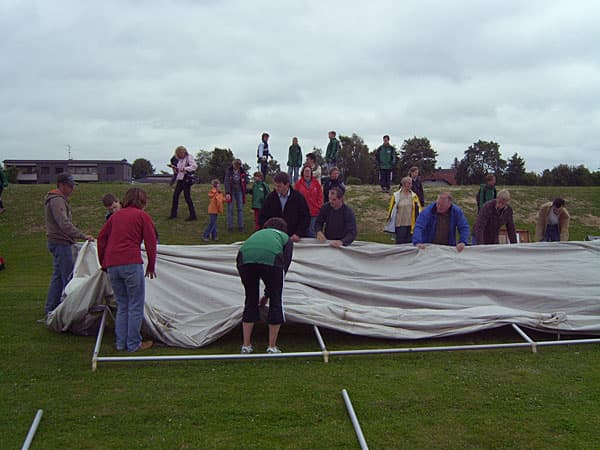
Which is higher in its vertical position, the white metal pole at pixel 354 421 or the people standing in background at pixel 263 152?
the people standing in background at pixel 263 152

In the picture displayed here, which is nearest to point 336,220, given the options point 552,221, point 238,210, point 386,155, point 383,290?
point 383,290

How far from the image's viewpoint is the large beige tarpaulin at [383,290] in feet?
17.9

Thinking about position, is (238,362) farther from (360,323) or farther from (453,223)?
(453,223)

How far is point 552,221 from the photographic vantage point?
364 inches

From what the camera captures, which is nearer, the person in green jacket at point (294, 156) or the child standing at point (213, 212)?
the child standing at point (213, 212)

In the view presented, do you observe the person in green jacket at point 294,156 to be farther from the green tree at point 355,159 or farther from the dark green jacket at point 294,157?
the green tree at point 355,159

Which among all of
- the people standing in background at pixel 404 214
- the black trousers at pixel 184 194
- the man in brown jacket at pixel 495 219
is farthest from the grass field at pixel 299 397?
the black trousers at pixel 184 194

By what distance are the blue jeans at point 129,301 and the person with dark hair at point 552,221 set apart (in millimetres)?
7218

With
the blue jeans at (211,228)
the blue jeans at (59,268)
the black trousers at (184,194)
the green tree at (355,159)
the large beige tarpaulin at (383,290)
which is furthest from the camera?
the green tree at (355,159)

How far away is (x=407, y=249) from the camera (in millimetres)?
6797

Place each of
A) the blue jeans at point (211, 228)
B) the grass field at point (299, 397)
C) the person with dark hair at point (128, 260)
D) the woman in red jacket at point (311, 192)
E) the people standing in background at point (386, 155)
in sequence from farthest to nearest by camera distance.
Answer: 1. the people standing in background at point (386, 155)
2. the blue jeans at point (211, 228)
3. the woman in red jacket at point (311, 192)
4. the person with dark hair at point (128, 260)
5. the grass field at point (299, 397)

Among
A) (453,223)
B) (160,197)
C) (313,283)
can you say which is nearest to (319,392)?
(313,283)

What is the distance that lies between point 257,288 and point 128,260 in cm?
128

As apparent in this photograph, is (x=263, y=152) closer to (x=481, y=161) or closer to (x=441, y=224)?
(x=441, y=224)
